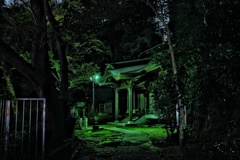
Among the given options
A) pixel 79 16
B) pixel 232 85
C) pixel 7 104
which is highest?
pixel 79 16

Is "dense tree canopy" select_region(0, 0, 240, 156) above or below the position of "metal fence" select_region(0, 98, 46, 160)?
above

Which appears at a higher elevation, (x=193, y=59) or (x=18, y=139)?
(x=193, y=59)

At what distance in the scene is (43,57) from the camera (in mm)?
9133

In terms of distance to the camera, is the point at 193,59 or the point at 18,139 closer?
the point at 18,139

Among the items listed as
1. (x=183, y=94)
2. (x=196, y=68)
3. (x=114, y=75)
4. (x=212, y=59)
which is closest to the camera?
(x=212, y=59)

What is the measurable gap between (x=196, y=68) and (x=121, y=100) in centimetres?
2233

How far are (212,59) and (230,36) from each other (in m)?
0.84

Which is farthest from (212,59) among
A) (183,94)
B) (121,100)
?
(121,100)

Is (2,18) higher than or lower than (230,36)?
higher

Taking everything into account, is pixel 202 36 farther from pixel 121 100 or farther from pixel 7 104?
pixel 121 100

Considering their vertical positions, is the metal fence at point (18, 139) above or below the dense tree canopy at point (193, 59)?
below

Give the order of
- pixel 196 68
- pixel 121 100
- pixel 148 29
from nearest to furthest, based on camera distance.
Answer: pixel 196 68 → pixel 148 29 → pixel 121 100

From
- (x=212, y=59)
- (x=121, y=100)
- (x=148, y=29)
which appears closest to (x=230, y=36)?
(x=212, y=59)

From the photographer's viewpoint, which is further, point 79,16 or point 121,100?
point 121,100
